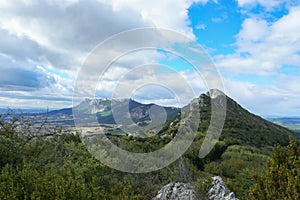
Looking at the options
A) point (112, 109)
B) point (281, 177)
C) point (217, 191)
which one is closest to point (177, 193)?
point (217, 191)

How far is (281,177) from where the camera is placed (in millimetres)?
9680

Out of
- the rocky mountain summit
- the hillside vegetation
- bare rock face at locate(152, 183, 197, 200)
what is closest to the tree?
the hillside vegetation

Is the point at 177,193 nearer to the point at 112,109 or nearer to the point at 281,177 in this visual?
the point at 112,109

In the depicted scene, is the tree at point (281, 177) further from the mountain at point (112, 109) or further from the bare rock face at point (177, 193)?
the mountain at point (112, 109)

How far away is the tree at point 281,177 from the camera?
29.7 feet

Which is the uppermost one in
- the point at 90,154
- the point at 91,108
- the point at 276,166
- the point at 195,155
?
the point at 91,108

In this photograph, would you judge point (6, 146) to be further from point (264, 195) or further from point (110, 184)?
point (264, 195)

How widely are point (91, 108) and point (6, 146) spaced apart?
858 centimetres

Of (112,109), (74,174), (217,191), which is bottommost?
(217,191)

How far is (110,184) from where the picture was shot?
22.4m

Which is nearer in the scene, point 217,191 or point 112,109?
point 217,191

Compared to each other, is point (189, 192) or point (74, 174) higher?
point (74, 174)

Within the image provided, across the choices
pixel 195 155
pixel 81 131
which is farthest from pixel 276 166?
pixel 195 155

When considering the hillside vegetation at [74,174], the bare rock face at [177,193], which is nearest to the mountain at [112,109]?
A: the hillside vegetation at [74,174]
